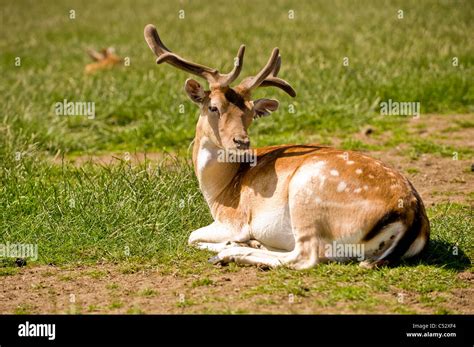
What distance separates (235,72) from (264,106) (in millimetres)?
744

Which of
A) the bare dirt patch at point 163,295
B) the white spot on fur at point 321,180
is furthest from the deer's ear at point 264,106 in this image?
the bare dirt patch at point 163,295

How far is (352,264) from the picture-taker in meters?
6.58

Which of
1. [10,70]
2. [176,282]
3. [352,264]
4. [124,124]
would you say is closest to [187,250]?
[176,282]

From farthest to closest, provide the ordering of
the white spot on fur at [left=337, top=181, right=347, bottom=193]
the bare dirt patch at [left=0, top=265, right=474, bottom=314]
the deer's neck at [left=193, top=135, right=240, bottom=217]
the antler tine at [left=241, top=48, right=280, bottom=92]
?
the deer's neck at [left=193, top=135, right=240, bottom=217] < the antler tine at [left=241, top=48, right=280, bottom=92] < the white spot on fur at [left=337, top=181, right=347, bottom=193] < the bare dirt patch at [left=0, top=265, right=474, bottom=314]

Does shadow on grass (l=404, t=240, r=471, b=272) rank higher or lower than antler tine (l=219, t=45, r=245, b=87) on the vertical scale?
lower

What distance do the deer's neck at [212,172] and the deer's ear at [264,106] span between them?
520 millimetres

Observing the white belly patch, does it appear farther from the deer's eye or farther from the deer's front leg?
the deer's eye

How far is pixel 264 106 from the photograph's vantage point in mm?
7703

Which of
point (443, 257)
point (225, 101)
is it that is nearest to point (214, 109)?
point (225, 101)

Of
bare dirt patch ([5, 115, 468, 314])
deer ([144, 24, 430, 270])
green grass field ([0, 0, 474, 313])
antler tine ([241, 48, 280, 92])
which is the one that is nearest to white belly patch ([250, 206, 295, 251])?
deer ([144, 24, 430, 270])

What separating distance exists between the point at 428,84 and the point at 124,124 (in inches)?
167

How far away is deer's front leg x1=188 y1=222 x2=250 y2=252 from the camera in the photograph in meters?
7.18

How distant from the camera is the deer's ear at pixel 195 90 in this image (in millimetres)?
7355

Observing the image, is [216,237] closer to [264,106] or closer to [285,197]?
[285,197]
